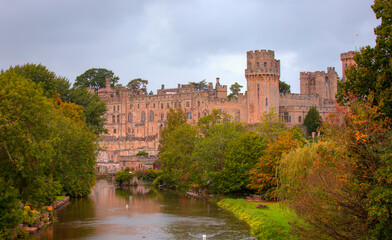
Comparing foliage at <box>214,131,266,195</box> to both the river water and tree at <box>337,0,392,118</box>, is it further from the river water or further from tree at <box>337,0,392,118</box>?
tree at <box>337,0,392,118</box>

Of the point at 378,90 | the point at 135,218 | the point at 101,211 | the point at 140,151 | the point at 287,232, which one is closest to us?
the point at 378,90

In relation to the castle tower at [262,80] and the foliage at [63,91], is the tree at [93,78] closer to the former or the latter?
the castle tower at [262,80]

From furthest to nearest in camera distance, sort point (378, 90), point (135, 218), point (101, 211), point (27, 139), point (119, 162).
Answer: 1. point (119, 162)
2. point (101, 211)
3. point (135, 218)
4. point (27, 139)
5. point (378, 90)

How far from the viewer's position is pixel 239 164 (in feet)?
132

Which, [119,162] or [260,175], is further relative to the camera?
[119,162]

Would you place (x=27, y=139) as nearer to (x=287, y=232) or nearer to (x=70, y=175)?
(x=287, y=232)

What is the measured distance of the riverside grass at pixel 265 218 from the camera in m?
26.3

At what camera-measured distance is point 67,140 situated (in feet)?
124

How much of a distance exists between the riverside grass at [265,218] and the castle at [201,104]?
37941 millimetres

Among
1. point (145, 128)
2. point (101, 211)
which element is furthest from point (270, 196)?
point (145, 128)

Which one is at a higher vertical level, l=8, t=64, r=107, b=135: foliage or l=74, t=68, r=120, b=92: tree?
l=74, t=68, r=120, b=92: tree

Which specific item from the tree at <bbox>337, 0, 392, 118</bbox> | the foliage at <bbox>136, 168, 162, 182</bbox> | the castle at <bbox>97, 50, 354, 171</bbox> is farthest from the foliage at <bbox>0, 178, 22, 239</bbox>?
the castle at <bbox>97, 50, 354, 171</bbox>

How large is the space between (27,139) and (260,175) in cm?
1727

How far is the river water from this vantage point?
28.2m
